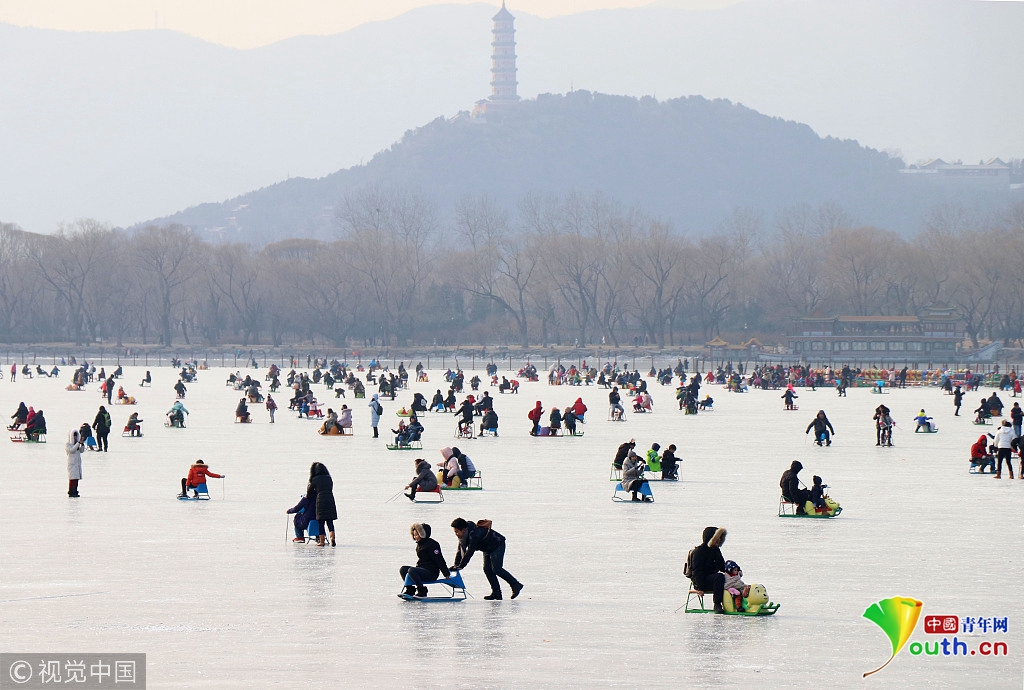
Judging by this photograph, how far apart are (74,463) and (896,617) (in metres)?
14.1

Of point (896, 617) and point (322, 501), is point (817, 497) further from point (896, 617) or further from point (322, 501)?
point (896, 617)

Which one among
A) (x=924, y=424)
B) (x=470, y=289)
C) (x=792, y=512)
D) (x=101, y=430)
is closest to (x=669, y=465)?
(x=792, y=512)

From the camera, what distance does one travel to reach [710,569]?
46.5 feet

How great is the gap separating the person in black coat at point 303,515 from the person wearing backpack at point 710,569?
5.73 metres

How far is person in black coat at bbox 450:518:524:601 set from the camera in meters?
14.6

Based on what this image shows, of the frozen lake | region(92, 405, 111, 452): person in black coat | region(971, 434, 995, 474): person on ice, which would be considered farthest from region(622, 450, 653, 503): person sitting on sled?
region(92, 405, 111, 452): person in black coat

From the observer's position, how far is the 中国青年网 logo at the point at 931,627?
1227 centimetres

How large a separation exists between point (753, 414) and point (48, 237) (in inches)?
Answer: 4239

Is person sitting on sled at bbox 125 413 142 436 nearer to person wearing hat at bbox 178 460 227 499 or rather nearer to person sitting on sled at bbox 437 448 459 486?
person wearing hat at bbox 178 460 227 499

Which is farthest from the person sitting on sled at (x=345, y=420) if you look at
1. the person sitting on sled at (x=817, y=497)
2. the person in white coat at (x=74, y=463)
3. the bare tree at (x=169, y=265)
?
the bare tree at (x=169, y=265)

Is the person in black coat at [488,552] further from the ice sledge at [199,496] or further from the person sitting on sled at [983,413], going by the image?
the person sitting on sled at [983,413]

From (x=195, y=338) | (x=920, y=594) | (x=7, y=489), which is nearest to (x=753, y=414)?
(x=7, y=489)

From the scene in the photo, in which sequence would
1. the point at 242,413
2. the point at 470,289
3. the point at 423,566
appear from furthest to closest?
the point at 470,289
the point at 242,413
the point at 423,566

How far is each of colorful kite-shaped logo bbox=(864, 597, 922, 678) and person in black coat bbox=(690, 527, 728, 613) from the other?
1.40 meters
